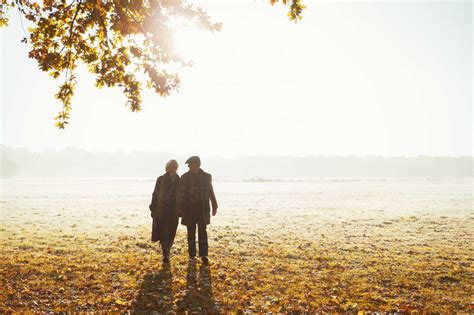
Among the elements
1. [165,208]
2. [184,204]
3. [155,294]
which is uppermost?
[184,204]

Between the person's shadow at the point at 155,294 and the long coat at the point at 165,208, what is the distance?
1314mm

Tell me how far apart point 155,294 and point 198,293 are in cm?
83

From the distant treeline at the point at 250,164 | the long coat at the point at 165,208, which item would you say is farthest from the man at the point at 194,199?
the distant treeline at the point at 250,164

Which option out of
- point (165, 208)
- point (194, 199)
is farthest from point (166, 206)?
point (194, 199)

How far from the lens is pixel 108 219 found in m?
19.4

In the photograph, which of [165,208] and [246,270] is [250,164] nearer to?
[165,208]

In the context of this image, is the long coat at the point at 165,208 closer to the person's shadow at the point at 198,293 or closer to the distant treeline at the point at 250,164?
the person's shadow at the point at 198,293

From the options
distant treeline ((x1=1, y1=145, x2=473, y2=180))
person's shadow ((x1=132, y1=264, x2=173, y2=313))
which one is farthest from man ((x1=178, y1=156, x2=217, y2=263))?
distant treeline ((x1=1, y1=145, x2=473, y2=180))

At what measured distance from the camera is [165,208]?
955cm

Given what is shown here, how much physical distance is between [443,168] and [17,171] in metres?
174

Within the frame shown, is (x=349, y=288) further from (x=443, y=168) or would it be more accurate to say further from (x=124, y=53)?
(x=443, y=168)

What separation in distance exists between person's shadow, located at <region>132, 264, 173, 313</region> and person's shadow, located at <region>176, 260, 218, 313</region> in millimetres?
293

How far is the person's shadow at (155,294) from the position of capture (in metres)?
6.22

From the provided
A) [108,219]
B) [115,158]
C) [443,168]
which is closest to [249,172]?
[115,158]
